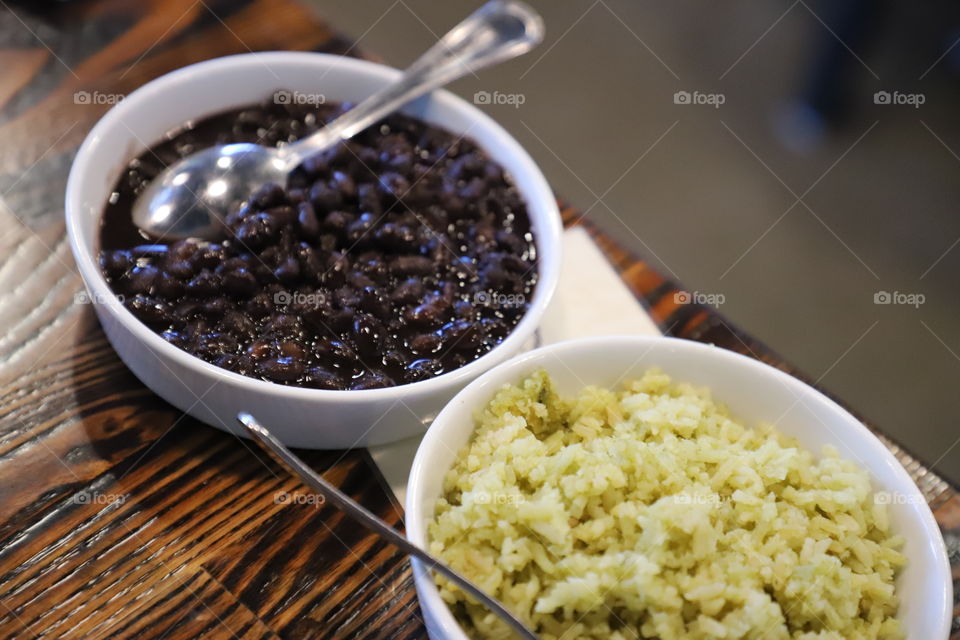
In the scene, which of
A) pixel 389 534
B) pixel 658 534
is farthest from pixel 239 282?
pixel 658 534

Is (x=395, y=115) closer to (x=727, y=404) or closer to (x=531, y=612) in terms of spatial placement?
(x=727, y=404)

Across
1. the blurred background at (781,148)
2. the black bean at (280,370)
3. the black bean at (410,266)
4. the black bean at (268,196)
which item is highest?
the blurred background at (781,148)

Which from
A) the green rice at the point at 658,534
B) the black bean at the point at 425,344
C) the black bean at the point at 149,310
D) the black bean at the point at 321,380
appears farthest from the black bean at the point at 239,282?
the green rice at the point at 658,534

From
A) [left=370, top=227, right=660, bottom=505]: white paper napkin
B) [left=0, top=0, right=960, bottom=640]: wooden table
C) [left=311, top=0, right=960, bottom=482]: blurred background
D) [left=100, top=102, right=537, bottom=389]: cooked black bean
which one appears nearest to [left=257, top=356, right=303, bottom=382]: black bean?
[left=100, top=102, right=537, bottom=389]: cooked black bean

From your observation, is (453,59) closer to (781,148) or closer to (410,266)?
(410,266)

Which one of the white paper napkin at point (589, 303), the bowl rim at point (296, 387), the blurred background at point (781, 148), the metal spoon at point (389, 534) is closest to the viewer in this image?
the metal spoon at point (389, 534)

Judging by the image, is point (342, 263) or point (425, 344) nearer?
point (425, 344)

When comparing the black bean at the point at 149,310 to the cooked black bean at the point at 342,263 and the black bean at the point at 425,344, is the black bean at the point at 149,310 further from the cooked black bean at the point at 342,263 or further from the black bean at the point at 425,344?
the black bean at the point at 425,344
